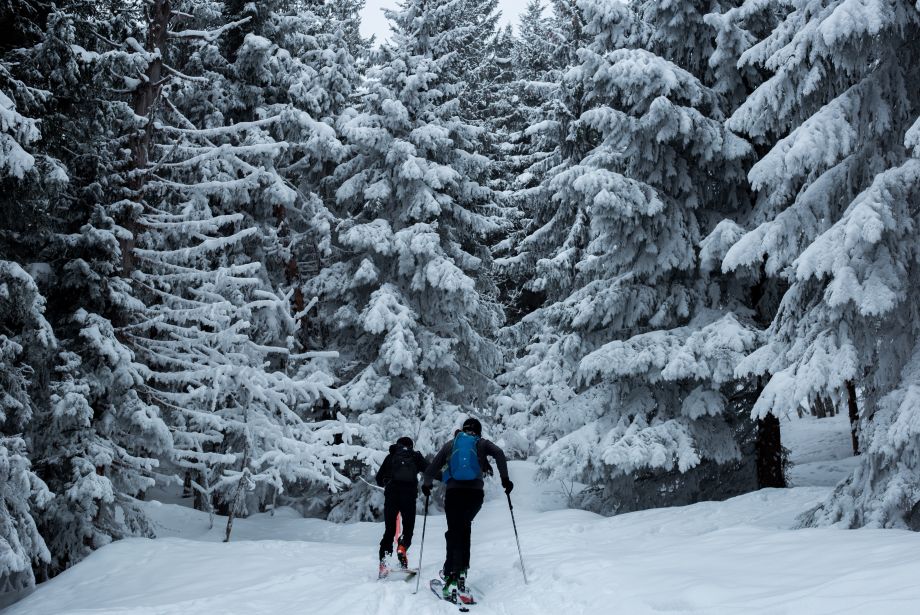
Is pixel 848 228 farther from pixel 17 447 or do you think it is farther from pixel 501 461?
pixel 17 447

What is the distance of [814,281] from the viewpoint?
28.5 ft

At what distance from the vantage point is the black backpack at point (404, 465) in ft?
30.8

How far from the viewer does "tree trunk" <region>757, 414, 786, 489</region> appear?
12.4 metres

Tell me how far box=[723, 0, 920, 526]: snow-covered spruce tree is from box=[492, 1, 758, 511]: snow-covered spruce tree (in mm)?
2984

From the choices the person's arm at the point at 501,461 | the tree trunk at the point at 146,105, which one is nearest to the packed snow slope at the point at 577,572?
the person's arm at the point at 501,461

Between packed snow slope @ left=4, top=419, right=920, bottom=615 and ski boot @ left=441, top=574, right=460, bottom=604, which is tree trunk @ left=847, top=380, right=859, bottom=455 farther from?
ski boot @ left=441, top=574, right=460, bottom=604

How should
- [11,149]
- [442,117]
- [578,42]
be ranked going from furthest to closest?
[578,42], [442,117], [11,149]

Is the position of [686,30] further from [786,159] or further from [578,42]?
[578,42]


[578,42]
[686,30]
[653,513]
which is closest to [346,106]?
[578,42]

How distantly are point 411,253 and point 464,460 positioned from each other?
10013mm

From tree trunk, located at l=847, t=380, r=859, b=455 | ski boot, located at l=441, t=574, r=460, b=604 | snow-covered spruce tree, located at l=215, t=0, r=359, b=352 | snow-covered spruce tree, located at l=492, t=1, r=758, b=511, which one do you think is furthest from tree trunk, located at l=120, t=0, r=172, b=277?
tree trunk, located at l=847, t=380, r=859, b=455

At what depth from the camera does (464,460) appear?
809 cm

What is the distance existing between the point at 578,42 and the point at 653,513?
15880mm

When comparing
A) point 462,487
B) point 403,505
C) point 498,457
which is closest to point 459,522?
point 462,487
